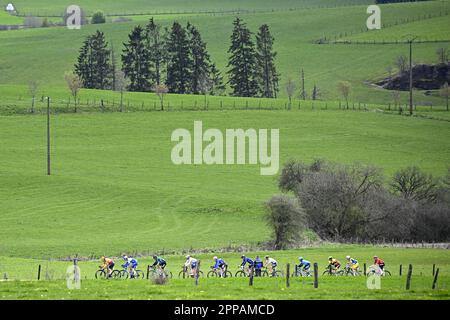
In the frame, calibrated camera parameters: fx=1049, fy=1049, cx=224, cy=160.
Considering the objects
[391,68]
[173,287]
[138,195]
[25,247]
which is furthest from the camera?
[391,68]

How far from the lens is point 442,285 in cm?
3775

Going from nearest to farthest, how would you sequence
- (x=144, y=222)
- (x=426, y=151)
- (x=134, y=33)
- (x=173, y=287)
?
(x=173, y=287) → (x=144, y=222) → (x=426, y=151) → (x=134, y=33)

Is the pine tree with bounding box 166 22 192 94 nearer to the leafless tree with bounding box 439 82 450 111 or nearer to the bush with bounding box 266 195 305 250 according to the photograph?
the leafless tree with bounding box 439 82 450 111

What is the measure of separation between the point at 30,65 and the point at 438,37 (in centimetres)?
6974

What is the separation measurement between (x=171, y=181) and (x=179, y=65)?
195 feet

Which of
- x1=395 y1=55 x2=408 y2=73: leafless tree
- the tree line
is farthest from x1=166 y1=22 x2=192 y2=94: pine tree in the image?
the tree line

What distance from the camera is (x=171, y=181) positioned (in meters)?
88.6

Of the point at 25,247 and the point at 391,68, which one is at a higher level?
the point at 391,68

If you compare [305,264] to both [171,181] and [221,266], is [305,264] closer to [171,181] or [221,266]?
[221,266]

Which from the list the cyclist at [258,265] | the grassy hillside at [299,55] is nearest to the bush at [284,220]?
the cyclist at [258,265]

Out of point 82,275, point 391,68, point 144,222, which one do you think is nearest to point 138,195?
point 144,222

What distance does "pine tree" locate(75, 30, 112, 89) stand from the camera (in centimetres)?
14925

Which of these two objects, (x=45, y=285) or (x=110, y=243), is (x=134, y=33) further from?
(x=45, y=285)

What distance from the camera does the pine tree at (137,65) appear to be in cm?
14888
